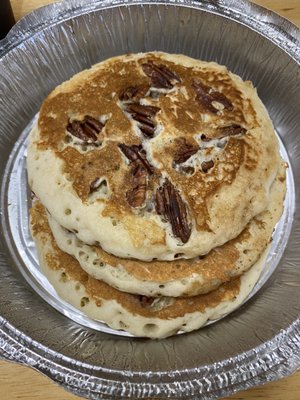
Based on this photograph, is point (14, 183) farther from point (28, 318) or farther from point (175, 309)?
point (175, 309)

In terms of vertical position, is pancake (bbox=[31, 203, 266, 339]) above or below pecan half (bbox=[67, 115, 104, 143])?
below

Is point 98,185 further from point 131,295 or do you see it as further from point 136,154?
point 131,295

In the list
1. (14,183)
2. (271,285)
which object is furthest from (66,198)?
(271,285)

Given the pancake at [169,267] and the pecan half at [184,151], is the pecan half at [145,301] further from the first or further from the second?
the pecan half at [184,151]

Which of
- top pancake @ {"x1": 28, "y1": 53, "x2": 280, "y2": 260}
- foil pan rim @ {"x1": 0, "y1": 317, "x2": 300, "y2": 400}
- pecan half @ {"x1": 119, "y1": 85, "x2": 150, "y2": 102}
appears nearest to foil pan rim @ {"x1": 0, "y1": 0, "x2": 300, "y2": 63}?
top pancake @ {"x1": 28, "y1": 53, "x2": 280, "y2": 260}

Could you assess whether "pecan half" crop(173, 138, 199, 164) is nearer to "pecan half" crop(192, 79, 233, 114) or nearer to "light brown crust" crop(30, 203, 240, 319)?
"pecan half" crop(192, 79, 233, 114)

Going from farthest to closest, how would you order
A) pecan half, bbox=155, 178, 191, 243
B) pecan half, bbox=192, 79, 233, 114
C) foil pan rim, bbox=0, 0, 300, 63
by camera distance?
foil pan rim, bbox=0, 0, 300, 63, pecan half, bbox=192, 79, 233, 114, pecan half, bbox=155, 178, 191, 243

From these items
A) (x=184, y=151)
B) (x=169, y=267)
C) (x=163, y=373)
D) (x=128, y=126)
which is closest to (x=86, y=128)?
(x=128, y=126)
